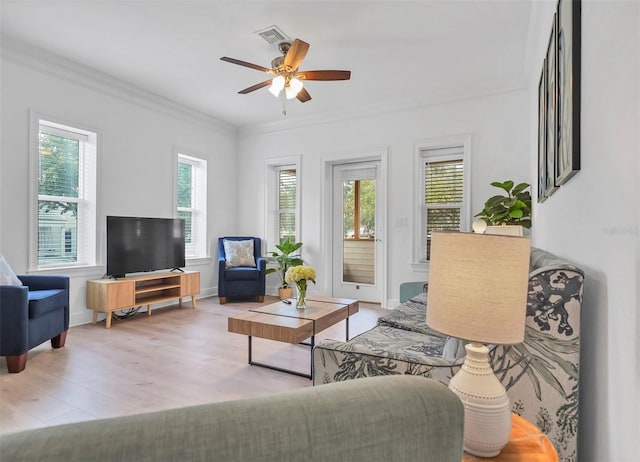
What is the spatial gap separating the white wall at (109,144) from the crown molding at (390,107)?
752 millimetres

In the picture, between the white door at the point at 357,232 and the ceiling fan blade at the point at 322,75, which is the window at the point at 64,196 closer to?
the ceiling fan blade at the point at 322,75

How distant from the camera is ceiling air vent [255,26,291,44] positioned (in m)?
3.06

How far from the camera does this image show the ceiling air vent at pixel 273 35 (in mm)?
3059

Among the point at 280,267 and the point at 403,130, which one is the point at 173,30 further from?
the point at 280,267

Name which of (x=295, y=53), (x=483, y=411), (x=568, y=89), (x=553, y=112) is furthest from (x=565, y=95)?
(x=295, y=53)

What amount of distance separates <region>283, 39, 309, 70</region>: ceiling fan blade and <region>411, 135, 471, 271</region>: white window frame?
7.42 feet

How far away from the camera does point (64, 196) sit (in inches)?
153

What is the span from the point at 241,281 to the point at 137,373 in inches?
100

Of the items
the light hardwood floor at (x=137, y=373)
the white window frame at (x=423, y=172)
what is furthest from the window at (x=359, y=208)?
the light hardwood floor at (x=137, y=373)

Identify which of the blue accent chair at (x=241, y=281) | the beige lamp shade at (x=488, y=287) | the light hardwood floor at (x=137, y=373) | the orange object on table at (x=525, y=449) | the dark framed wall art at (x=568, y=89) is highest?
the dark framed wall art at (x=568, y=89)

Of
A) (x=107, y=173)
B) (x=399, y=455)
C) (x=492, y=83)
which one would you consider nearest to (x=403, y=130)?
(x=492, y=83)

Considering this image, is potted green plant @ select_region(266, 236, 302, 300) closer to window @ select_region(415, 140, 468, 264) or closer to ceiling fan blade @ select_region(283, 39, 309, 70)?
window @ select_region(415, 140, 468, 264)

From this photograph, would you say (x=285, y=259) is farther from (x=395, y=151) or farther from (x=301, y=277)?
(x=301, y=277)

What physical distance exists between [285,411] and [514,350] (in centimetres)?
98
